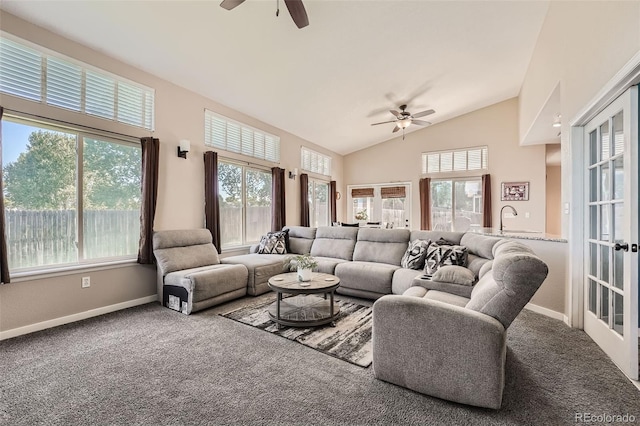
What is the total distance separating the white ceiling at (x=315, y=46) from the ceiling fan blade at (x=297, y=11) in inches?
22.8

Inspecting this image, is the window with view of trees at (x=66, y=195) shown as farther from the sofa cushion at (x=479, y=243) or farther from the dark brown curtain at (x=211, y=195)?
the sofa cushion at (x=479, y=243)

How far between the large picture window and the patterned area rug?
181 inches

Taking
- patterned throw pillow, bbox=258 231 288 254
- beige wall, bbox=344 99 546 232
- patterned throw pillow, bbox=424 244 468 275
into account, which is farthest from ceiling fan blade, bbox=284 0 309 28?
beige wall, bbox=344 99 546 232

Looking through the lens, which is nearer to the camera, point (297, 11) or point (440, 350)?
point (440, 350)

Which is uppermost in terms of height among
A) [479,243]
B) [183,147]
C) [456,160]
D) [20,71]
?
[20,71]

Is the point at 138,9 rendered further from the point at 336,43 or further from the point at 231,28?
the point at 336,43

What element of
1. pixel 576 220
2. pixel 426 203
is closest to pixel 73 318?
pixel 576 220

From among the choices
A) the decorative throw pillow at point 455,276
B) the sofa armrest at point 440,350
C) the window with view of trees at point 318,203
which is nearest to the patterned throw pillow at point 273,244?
the window with view of trees at point 318,203

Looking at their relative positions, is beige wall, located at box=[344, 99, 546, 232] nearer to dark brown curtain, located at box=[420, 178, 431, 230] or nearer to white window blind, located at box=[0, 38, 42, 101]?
dark brown curtain, located at box=[420, 178, 431, 230]

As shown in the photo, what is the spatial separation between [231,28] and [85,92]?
1806mm

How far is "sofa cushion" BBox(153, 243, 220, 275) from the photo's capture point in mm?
3691

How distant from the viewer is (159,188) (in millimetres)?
4020

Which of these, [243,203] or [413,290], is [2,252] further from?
[413,290]

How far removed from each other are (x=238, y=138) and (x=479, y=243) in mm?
4176
